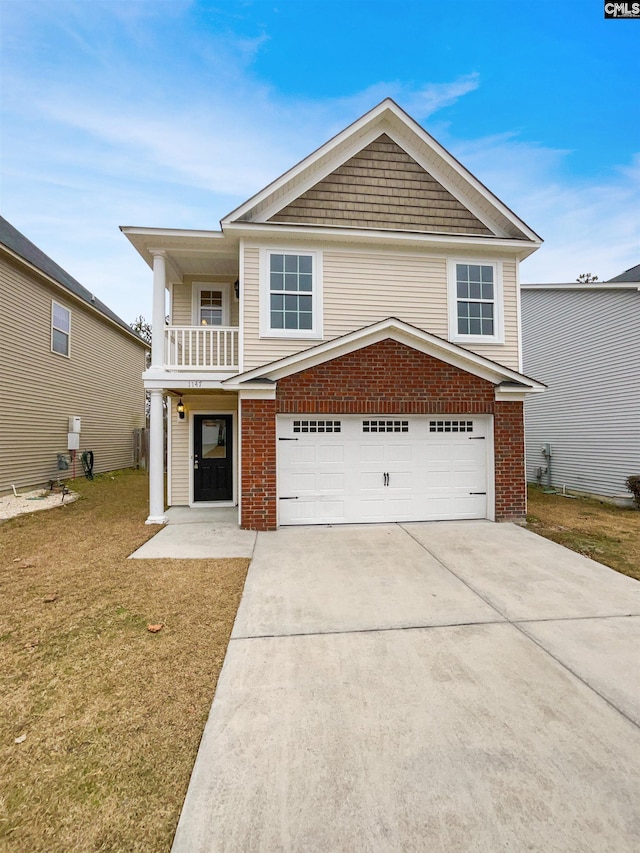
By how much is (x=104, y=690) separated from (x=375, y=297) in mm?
7951

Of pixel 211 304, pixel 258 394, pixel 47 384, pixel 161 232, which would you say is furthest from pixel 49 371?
pixel 258 394

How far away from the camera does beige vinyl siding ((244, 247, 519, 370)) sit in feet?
26.9

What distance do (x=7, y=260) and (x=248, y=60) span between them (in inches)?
421

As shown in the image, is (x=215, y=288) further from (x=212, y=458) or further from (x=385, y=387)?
(x=385, y=387)

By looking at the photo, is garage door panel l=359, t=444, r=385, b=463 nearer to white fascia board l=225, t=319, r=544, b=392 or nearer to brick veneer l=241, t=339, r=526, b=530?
brick veneer l=241, t=339, r=526, b=530

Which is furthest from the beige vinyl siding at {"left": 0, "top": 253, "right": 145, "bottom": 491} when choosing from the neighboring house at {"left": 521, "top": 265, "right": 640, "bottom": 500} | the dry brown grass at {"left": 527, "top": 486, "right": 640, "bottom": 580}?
the neighboring house at {"left": 521, "top": 265, "right": 640, "bottom": 500}

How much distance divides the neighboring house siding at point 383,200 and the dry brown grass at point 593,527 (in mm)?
6659

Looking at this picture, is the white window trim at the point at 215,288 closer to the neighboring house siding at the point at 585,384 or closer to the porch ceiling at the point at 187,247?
the porch ceiling at the point at 187,247

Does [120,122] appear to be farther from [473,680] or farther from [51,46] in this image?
[473,680]

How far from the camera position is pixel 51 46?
34.6 ft

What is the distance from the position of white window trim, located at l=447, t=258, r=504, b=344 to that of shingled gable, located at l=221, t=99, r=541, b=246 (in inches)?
24.4

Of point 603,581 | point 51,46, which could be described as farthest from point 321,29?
point 603,581

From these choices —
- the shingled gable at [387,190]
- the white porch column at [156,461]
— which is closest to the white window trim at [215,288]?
the shingled gable at [387,190]

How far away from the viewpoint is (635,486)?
9750 millimetres
